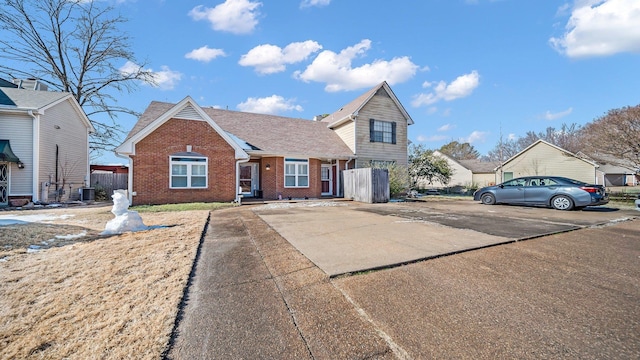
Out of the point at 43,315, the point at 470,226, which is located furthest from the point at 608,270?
the point at 43,315

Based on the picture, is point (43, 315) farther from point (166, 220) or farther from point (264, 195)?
point (264, 195)

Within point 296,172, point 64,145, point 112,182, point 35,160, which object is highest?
point 64,145

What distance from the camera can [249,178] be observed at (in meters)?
16.8

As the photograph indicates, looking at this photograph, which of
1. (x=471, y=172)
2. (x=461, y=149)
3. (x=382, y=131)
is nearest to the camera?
A: (x=382, y=131)

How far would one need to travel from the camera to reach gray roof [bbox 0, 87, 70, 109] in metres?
12.8

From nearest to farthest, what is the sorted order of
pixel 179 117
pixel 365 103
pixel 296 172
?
pixel 179 117, pixel 296 172, pixel 365 103

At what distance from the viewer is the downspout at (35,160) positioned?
1270cm

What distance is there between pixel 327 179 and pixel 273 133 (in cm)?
469

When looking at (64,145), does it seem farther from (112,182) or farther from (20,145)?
(112,182)

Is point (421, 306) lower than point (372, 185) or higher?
lower

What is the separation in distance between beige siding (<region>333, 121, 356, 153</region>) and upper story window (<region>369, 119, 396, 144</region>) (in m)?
1.30

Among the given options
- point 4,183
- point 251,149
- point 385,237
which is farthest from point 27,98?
point 385,237

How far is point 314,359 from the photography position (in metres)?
1.88

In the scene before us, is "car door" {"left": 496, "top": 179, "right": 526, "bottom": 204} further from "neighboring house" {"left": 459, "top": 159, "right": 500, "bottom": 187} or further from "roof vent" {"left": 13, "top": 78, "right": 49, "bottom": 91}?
"roof vent" {"left": 13, "top": 78, "right": 49, "bottom": 91}
